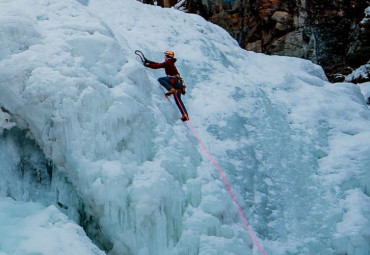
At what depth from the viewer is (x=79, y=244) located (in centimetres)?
389

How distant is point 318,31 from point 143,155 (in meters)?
14.6

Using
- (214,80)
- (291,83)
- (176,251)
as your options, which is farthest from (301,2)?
(176,251)

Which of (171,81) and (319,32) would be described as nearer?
(171,81)

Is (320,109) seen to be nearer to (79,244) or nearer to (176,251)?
→ (176,251)

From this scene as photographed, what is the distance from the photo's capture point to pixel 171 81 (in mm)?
6434

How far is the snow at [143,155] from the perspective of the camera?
15.2 ft

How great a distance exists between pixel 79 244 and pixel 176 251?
1349mm

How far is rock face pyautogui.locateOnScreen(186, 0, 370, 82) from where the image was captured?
56.3 ft

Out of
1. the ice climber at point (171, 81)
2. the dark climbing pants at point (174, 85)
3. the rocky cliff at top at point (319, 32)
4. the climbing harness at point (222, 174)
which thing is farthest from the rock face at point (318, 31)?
the climbing harness at point (222, 174)

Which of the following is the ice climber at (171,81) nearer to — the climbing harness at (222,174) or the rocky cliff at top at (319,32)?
the climbing harness at (222,174)

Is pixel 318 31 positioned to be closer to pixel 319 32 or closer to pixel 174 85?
pixel 319 32

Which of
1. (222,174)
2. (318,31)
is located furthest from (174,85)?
(318,31)

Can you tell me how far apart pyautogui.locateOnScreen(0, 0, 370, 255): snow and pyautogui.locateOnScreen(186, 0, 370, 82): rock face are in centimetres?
1003

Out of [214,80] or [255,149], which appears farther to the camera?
[214,80]
